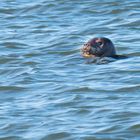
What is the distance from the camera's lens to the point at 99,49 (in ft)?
42.7

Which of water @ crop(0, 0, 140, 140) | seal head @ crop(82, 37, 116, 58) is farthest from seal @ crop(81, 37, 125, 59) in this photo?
water @ crop(0, 0, 140, 140)

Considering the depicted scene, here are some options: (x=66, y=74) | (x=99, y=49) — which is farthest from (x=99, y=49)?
(x=66, y=74)

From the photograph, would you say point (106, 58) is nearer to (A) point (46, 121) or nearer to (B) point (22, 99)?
(B) point (22, 99)

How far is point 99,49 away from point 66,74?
1.33m

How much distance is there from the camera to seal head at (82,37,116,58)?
1296 centimetres

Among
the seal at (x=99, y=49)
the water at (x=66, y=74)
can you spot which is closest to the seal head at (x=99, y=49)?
the seal at (x=99, y=49)

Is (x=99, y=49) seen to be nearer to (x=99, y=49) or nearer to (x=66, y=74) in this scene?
(x=99, y=49)

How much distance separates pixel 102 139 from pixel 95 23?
7.08 meters

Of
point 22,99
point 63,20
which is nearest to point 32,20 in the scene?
point 63,20

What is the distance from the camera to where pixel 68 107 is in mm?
10062

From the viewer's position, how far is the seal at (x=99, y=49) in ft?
42.5

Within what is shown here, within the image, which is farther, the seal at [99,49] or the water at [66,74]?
the seal at [99,49]

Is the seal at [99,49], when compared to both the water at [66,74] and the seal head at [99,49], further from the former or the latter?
the water at [66,74]

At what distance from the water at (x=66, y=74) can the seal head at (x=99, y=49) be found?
19cm
